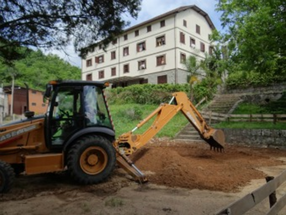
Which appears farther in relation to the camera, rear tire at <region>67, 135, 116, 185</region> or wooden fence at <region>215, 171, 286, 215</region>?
rear tire at <region>67, 135, 116, 185</region>

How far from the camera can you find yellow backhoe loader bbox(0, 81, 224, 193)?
5.42 metres

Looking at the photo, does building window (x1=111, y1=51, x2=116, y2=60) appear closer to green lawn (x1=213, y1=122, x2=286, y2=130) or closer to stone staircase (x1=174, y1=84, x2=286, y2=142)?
stone staircase (x1=174, y1=84, x2=286, y2=142)

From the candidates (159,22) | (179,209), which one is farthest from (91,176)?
(159,22)

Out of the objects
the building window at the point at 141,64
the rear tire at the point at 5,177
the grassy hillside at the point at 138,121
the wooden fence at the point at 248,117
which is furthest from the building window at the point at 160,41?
the rear tire at the point at 5,177

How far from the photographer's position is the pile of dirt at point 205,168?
18.6 feet

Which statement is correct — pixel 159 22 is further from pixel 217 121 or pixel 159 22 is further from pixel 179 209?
pixel 179 209

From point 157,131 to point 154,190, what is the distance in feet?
6.74

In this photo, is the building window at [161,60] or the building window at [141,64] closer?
the building window at [161,60]

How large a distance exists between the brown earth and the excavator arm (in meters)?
0.40

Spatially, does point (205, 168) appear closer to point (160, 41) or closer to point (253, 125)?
point (253, 125)

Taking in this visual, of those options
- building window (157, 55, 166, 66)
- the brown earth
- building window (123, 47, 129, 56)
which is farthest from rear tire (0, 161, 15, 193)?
building window (123, 47, 129, 56)

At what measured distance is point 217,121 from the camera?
14.5m

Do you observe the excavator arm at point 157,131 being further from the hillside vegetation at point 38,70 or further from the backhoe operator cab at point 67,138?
the hillside vegetation at point 38,70

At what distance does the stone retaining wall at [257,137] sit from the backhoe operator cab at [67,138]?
801 cm
